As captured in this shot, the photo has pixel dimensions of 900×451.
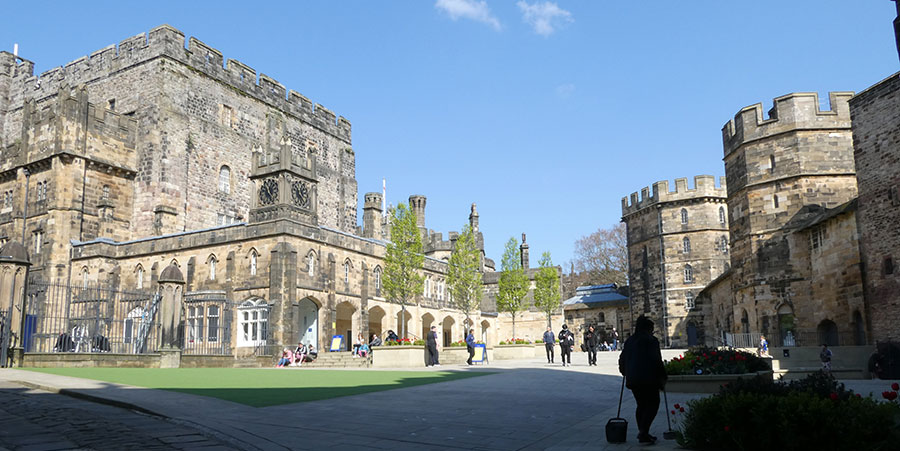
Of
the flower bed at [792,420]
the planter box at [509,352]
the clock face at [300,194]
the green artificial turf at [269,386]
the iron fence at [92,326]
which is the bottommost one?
the planter box at [509,352]

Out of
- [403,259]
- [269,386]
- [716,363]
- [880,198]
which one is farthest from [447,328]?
[716,363]

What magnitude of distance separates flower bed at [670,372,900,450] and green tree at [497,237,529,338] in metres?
35.1

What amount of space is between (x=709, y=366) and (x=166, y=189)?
34981mm

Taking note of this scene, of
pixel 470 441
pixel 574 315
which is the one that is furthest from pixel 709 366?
pixel 574 315

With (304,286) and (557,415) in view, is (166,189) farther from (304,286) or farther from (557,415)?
(557,415)

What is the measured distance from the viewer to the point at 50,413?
29.4 ft

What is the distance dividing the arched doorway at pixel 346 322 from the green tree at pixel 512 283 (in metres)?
10.0

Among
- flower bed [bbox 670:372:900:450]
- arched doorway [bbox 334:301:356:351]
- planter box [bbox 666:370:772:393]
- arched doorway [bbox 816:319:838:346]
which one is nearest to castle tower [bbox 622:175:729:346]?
arched doorway [bbox 816:319:838:346]

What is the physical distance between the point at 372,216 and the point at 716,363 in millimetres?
40887

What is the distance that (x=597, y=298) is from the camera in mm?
57469

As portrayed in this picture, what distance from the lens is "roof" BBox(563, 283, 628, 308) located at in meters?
55.3

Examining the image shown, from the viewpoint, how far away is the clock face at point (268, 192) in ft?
106

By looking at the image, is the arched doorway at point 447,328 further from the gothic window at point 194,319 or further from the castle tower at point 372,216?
the gothic window at point 194,319

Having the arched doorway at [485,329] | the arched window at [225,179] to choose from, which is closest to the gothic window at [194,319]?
the arched window at [225,179]
